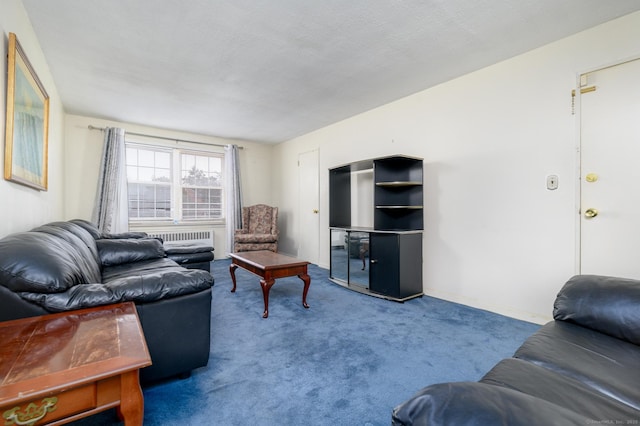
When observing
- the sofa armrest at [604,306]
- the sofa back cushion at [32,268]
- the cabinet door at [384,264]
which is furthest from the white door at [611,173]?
the sofa back cushion at [32,268]

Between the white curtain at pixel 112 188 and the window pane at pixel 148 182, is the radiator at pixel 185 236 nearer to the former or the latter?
the window pane at pixel 148 182

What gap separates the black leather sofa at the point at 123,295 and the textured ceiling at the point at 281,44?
1.66 metres

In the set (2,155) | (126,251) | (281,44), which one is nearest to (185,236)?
(126,251)

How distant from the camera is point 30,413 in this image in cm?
72

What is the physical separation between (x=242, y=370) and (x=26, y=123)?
2346mm

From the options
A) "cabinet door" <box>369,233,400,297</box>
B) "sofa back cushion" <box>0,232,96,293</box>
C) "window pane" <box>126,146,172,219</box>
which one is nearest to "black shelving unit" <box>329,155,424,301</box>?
"cabinet door" <box>369,233,400,297</box>

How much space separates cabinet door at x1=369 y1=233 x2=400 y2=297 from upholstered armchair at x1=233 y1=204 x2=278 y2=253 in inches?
85.2

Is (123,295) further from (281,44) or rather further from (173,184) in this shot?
(173,184)

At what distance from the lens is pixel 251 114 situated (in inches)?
163

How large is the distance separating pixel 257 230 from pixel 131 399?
4.68 metres

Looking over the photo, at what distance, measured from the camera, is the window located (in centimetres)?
483

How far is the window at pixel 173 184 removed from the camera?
483 centimetres

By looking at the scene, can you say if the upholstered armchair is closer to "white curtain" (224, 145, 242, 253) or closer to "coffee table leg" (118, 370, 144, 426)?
"white curtain" (224, 145, 242, 253)

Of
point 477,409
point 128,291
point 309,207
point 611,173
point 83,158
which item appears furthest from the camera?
point 309,207
